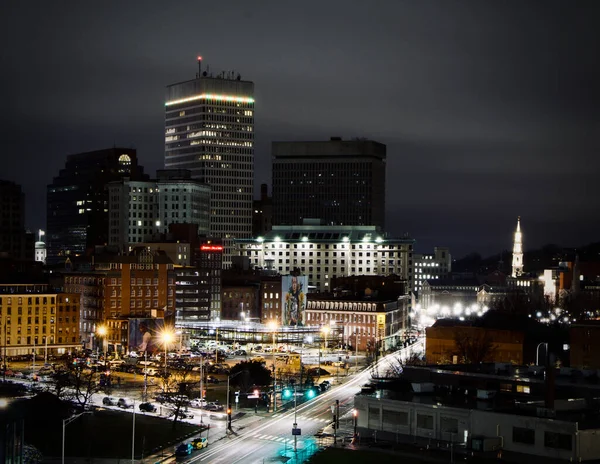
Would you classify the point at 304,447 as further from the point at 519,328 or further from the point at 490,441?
the point at 519,328

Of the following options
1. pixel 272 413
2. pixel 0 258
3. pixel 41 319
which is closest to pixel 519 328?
pixel 272 413

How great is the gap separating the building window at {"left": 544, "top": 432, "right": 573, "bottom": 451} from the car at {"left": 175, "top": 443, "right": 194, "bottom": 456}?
27.1 meters

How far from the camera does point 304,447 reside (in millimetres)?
83000

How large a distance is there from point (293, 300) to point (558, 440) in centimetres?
11719

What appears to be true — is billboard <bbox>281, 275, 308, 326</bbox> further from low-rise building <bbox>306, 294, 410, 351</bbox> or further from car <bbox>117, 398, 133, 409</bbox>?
car <bbox>117, 398, 133, 409</bbox>

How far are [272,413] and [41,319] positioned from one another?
220ft

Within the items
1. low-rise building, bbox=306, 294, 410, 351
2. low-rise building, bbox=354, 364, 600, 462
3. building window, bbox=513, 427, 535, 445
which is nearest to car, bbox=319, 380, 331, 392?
low-rise building, bbox=354, 364, 600, 462

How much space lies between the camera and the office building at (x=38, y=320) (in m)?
155

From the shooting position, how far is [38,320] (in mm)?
158875

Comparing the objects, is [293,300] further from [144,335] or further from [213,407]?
[213,407]

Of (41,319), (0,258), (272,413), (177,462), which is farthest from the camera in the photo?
(0,258)

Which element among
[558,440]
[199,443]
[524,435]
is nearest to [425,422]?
[524,435]

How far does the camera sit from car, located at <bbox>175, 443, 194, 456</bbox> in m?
83.8

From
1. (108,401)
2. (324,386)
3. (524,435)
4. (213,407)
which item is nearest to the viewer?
(524,435)
